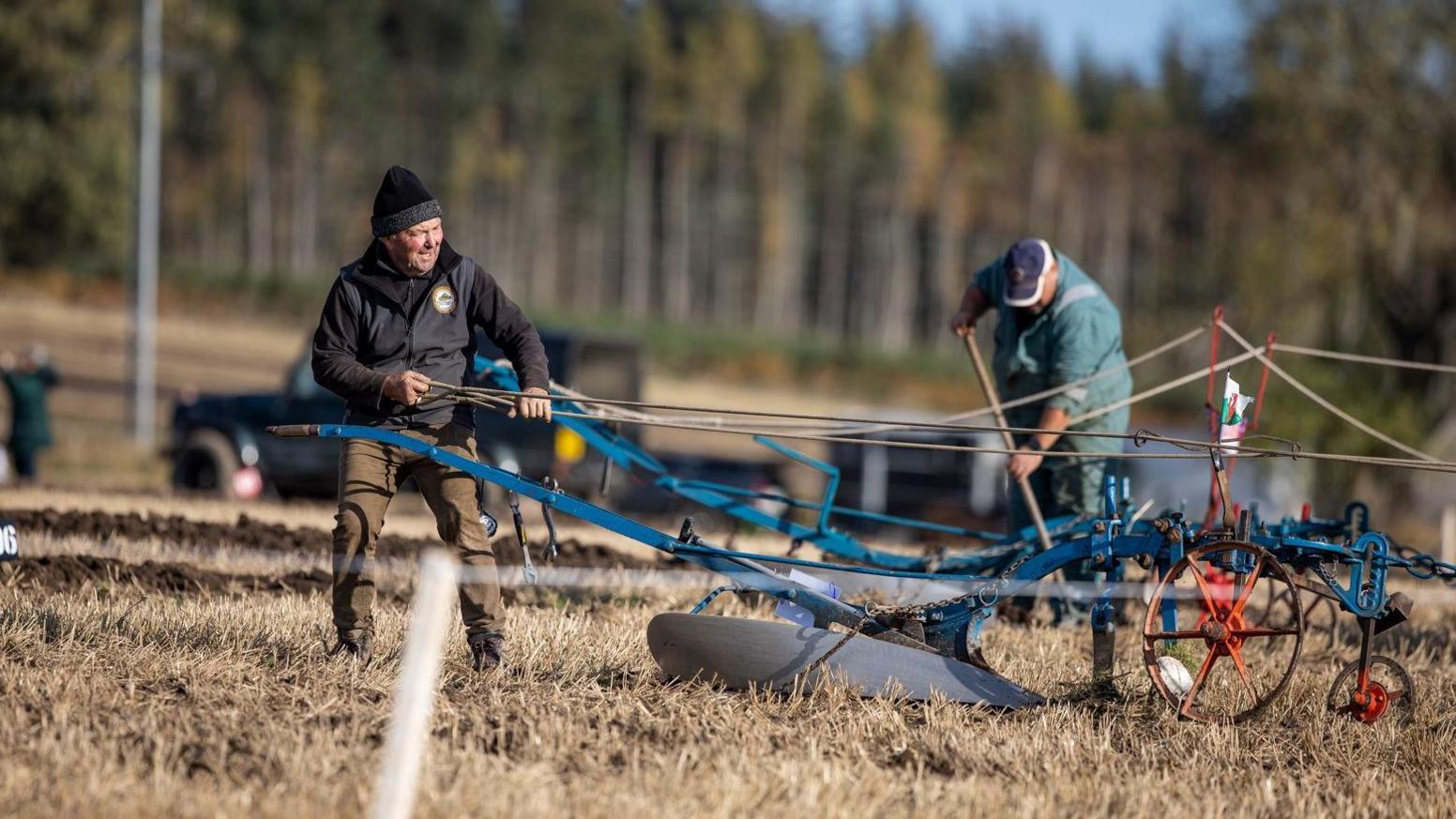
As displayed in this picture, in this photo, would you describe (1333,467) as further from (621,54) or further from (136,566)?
(621,54)

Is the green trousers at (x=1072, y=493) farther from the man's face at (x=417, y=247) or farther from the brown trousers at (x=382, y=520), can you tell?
the man's face at (x=417, y=247)

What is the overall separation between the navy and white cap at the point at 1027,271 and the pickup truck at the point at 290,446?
8.70 metres

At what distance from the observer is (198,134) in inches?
2685

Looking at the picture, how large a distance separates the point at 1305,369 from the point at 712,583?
1732 cm

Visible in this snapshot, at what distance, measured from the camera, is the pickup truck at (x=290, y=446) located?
16859mm

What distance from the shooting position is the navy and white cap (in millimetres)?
8422

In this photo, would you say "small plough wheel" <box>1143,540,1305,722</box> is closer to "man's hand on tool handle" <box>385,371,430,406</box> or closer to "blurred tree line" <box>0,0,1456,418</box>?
"man's hand on tool handle" <box>385,371,430,406</box>

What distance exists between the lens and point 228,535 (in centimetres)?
982

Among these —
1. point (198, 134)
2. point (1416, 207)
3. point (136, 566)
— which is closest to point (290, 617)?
point (136, 566)

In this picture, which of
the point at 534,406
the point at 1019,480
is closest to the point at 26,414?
the point at 1019,480

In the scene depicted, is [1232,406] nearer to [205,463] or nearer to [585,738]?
[585,738]

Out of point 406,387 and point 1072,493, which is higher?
point 406,387

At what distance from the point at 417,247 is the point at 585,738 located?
6.80 ft

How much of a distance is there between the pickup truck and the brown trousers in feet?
32.9
